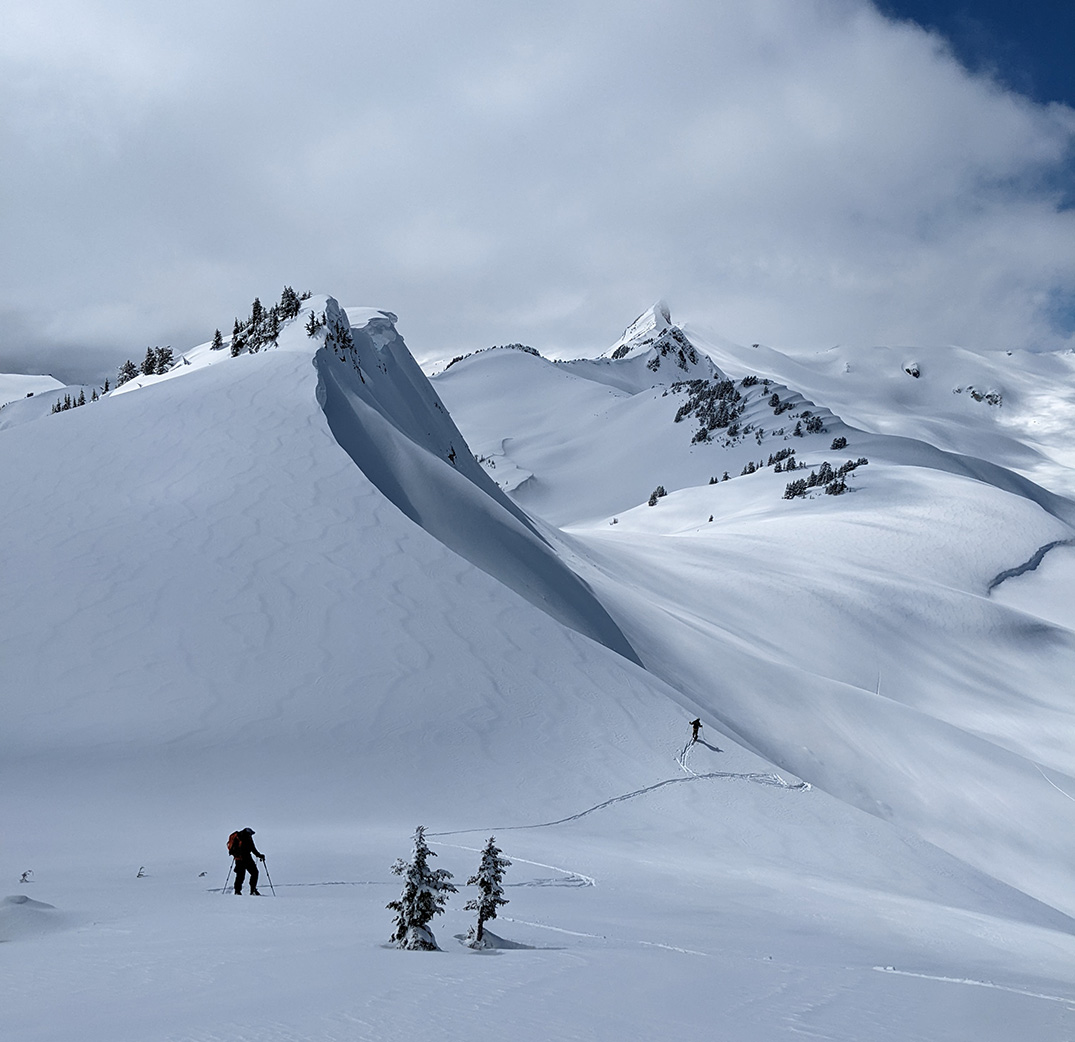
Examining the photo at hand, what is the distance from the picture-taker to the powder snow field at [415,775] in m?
6.31

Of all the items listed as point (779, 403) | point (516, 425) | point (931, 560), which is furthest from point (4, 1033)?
point (516, 425)

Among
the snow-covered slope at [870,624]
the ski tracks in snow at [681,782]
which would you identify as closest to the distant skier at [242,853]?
the ski tracks in snow at [681,782]

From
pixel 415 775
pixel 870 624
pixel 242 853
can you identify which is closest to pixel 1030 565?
pixel 870 624

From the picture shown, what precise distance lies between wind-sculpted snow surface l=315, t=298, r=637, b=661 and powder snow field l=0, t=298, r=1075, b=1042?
23 centimetres

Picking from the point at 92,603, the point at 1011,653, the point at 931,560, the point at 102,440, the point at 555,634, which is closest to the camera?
the point at 92,603

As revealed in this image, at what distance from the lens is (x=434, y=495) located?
3141cm

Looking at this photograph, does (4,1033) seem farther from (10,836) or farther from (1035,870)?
(1035,870)

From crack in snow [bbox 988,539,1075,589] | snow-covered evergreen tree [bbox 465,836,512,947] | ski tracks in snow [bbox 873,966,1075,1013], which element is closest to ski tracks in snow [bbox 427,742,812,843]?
snow-covered evergreen tree [bbox 465,836,512,947]

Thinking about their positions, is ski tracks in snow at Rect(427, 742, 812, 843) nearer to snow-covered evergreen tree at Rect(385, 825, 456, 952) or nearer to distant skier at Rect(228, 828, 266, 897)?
distant skier at Rect(228, 828, 266, 897)

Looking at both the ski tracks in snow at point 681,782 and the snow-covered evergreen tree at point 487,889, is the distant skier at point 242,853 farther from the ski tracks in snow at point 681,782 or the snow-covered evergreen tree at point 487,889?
the ski tracks in snow at point 681,782

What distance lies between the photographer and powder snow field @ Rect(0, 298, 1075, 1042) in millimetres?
→ 6312

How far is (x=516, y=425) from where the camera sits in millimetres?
164500

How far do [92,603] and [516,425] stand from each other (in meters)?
147

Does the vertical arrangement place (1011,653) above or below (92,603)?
above
